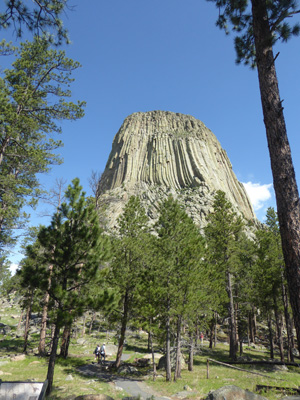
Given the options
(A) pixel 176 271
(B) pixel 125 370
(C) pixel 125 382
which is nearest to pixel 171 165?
(A) pixel 176 271

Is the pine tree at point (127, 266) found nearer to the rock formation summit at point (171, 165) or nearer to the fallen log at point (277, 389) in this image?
the fallen log at point (277, 389)

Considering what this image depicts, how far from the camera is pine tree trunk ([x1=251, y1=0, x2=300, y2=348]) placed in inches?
184

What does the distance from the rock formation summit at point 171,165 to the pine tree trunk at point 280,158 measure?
65.1 meters

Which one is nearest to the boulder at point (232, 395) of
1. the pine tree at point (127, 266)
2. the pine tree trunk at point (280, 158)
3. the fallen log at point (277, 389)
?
the fallen log at point (277, 389)

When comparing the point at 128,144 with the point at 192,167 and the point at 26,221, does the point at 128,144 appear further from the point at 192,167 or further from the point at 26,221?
the point at 26,221

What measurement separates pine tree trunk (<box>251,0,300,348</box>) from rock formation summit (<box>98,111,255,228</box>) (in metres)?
65.1

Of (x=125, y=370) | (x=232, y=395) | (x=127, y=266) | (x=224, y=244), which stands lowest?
(x=125, y=370)

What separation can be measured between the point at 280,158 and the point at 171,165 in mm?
89137

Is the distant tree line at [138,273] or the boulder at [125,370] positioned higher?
the distant tree line at [138,273]

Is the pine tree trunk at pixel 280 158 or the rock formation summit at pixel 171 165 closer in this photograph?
the pine tree trunk at pixel 280 158

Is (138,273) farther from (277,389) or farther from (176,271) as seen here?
(277,389)

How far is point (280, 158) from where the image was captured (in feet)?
17.9

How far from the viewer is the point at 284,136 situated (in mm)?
5602

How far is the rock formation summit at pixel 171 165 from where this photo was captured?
272 ft
